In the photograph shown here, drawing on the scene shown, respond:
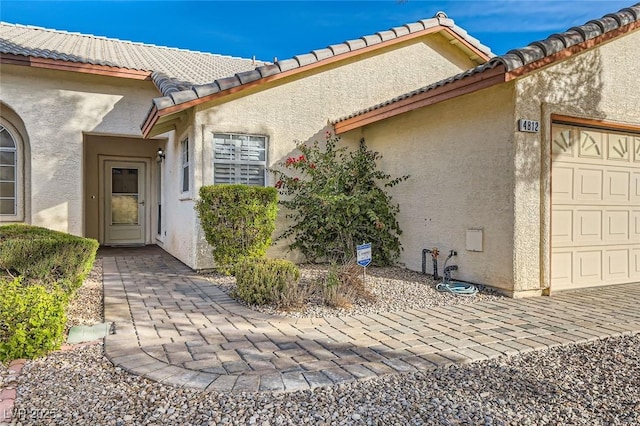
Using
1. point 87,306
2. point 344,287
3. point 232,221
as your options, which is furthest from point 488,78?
point 87,306

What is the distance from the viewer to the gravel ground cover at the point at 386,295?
5.52 metres

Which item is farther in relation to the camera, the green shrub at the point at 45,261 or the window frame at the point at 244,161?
the window frame at the point at 244,161

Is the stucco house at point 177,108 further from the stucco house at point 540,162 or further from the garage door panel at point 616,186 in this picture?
the garage door panel at point 616,186

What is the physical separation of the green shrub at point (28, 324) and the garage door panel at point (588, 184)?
7.39m

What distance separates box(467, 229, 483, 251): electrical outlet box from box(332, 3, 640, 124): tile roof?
7.83ft

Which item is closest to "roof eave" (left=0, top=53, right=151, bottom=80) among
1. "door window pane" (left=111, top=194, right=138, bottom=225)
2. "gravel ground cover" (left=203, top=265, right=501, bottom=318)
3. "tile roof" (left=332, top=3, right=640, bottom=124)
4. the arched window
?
the arched window

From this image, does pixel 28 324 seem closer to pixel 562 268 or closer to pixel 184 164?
pixel 184 164

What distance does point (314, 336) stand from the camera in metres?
4.50

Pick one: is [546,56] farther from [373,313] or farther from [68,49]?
[68,49]

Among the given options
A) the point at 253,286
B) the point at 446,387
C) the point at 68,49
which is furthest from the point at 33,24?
the point at 446,387

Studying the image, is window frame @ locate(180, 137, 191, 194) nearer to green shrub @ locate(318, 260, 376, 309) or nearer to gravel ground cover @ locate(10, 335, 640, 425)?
green shrub @ locate(318, 260, 376, 309)

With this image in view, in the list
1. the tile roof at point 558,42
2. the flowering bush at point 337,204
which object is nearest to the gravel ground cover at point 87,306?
the flowering bush at point 337,204

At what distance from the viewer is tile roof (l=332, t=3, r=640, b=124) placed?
5773 mm

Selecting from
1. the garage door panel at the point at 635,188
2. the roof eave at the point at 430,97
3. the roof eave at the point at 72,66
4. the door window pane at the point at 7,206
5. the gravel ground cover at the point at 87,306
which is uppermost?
the roof eave at the point at 72,66
